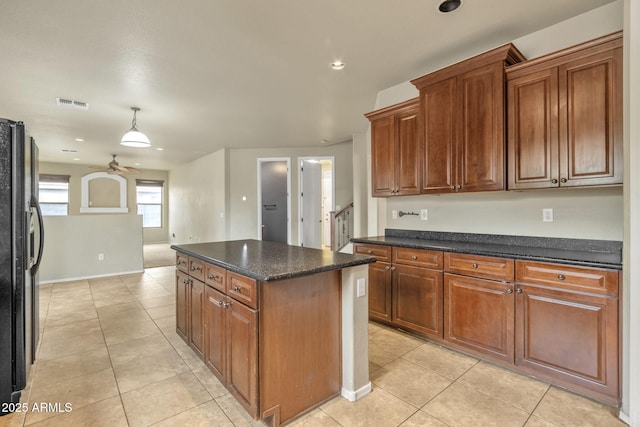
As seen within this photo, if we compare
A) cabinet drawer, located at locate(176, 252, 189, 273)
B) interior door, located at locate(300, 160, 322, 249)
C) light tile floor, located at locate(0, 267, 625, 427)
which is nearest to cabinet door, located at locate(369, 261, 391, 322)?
light tile floor, located at locate(0, 267, 625, 427)

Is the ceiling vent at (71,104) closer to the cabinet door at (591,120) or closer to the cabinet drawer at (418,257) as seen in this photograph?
the cabinet drawer at (418,257)

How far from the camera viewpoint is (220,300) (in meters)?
2.00

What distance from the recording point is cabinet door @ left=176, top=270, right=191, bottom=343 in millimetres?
2627

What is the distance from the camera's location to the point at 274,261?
1.92 meters

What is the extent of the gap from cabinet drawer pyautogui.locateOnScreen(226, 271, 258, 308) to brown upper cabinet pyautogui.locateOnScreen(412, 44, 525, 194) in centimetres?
198

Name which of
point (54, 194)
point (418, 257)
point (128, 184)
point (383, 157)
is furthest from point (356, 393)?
point (54, 194)

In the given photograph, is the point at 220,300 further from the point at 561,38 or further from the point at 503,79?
the point at 561,38

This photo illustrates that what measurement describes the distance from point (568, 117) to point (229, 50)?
2728mm

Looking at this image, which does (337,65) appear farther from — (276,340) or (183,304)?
(183,304)

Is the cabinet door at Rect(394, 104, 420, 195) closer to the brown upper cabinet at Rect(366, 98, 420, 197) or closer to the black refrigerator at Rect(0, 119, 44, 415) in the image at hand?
the brown upper cabinet at Rect(366, 98, 420, 197)

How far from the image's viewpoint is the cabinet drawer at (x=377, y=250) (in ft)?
9.84

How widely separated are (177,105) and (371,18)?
299 centimetres

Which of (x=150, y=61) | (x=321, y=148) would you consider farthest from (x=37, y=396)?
(x=321, y=148)

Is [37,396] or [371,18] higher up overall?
[371,18]
